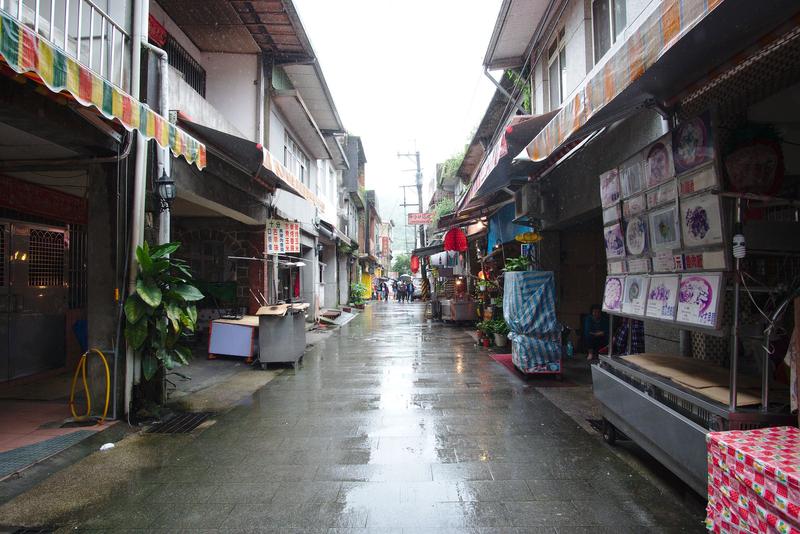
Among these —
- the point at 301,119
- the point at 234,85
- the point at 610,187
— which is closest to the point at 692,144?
the point at 610,187

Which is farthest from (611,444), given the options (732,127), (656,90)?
(656,90)

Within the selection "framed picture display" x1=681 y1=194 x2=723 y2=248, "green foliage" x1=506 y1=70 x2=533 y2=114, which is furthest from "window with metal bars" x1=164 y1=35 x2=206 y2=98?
"framed picture display" x1=681 y1=194 x2=723 y2=248

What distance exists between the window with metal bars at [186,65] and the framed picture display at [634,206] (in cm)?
881

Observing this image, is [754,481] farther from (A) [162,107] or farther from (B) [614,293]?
(A) [162,107]

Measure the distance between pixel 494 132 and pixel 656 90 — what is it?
11.7m

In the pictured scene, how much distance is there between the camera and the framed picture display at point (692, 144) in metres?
3.12

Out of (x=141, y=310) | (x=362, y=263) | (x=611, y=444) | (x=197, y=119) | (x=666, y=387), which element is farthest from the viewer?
(x=362, y=263)

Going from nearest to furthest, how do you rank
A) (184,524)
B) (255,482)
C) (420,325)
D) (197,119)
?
(184,524) < (255,482) < (197,119) < (420,325)

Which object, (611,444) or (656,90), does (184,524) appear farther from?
(656,90)

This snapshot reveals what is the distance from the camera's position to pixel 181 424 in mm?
5340

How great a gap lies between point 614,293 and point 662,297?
35.9 inches

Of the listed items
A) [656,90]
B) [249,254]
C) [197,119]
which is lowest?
[249,254]

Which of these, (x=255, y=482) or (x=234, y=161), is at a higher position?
(x=234, y=161)

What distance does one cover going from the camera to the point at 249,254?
444 inches
